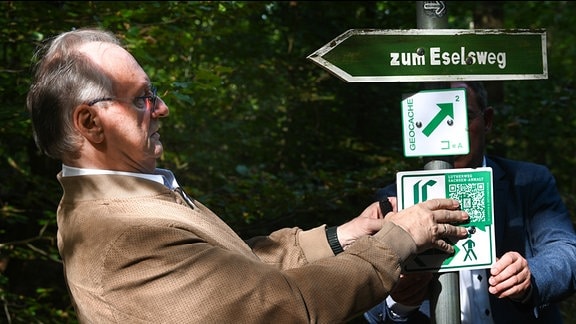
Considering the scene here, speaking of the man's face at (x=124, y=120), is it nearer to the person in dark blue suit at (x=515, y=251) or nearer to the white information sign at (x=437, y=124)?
the white information sign at (x=437, y=124)

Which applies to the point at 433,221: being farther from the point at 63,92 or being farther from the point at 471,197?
the point at 63,92

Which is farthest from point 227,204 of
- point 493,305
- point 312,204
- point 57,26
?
point 493,305

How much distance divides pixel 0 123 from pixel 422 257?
2.86 metres

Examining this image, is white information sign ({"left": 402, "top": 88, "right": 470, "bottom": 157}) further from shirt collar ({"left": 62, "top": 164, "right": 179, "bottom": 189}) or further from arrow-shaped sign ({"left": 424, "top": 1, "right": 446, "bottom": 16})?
shirt collar ({"left": 62, "top": 164, "right": 179, "bottom": 189})

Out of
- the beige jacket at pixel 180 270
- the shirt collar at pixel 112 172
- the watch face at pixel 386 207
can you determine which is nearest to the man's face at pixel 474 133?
the watch face at pixel 386 207

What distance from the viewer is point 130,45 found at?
463cm

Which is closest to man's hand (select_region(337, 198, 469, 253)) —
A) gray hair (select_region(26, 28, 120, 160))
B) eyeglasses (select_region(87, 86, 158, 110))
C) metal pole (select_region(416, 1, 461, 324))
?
metal pole (select_region(416, 1, 461, 324))

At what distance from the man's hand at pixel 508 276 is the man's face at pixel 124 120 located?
1124 mm

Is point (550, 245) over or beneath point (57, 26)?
beneath

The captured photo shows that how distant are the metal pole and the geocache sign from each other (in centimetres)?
5

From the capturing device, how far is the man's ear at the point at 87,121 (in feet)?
7.85

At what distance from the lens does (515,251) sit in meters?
3.02

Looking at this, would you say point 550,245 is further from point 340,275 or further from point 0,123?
point 0,123

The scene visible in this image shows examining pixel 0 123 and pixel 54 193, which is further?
pixel 54 193
